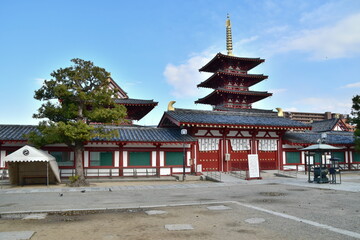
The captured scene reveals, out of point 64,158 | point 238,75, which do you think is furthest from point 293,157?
point 64,158

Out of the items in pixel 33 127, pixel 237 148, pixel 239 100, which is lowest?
pixel 237 148

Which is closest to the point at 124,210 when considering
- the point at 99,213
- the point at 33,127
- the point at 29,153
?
the point at 99,213

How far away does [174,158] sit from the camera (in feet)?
78.1

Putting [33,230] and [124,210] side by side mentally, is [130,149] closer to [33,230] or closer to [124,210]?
[124,210]

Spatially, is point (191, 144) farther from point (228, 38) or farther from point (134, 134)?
point (228, 38)

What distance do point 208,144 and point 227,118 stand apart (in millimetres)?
3201

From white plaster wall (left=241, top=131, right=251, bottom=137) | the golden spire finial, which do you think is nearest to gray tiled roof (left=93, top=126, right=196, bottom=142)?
white plaster wall (left=241, top=131, right=251, bottom=137)

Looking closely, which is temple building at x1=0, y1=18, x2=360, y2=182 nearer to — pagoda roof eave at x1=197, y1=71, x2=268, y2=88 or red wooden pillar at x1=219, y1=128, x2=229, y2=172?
red wooden pillar at x1=219, y1=128, x2=229, y2=172

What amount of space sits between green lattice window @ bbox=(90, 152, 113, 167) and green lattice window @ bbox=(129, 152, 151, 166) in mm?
1542

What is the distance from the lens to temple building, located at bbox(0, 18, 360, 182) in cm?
2170

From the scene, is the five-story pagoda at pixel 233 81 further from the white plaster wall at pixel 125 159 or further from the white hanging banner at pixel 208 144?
the white plaster wall at pixel 125 159

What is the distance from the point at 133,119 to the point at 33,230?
20245 millimetres

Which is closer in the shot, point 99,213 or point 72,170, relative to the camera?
point 99,213

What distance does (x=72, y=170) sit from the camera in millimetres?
21328
